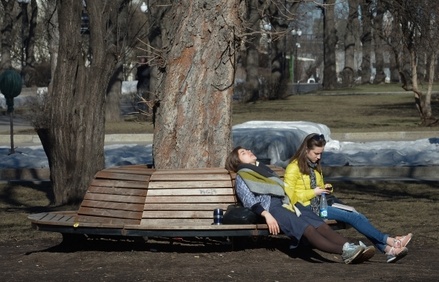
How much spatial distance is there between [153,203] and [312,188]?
132cm

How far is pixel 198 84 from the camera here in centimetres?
932

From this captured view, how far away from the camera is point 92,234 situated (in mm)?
8391

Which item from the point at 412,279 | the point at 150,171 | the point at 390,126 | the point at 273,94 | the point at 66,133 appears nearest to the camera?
the point at 412,279

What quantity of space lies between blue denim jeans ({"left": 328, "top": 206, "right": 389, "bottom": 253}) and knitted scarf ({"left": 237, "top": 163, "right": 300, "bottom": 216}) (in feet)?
1.56

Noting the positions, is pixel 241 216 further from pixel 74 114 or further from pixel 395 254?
pixel 74 114

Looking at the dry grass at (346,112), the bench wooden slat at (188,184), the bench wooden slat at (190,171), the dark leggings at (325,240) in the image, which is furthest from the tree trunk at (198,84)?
the dry grass at (346,112)

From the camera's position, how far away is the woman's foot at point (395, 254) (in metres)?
8.20

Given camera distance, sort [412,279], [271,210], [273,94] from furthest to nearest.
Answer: [273,94]
[271,210]
[412,279]

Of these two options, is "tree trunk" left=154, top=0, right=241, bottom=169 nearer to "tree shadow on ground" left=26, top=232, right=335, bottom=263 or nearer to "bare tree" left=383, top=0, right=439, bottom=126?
"tree shadow on ground" left=26, top=232, right=335, bottom=263

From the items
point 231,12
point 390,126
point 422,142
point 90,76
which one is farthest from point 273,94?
point 231,12

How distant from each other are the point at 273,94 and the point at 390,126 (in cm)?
1823

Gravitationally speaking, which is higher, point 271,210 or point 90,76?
point 90,76

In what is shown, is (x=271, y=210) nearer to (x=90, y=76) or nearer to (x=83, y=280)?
(x=83, y=280)

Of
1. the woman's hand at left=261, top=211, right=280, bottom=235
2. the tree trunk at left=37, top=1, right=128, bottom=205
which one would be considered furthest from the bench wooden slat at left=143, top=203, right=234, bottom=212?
the tree trunk at left=37, top=1, right=128, bottom=205
